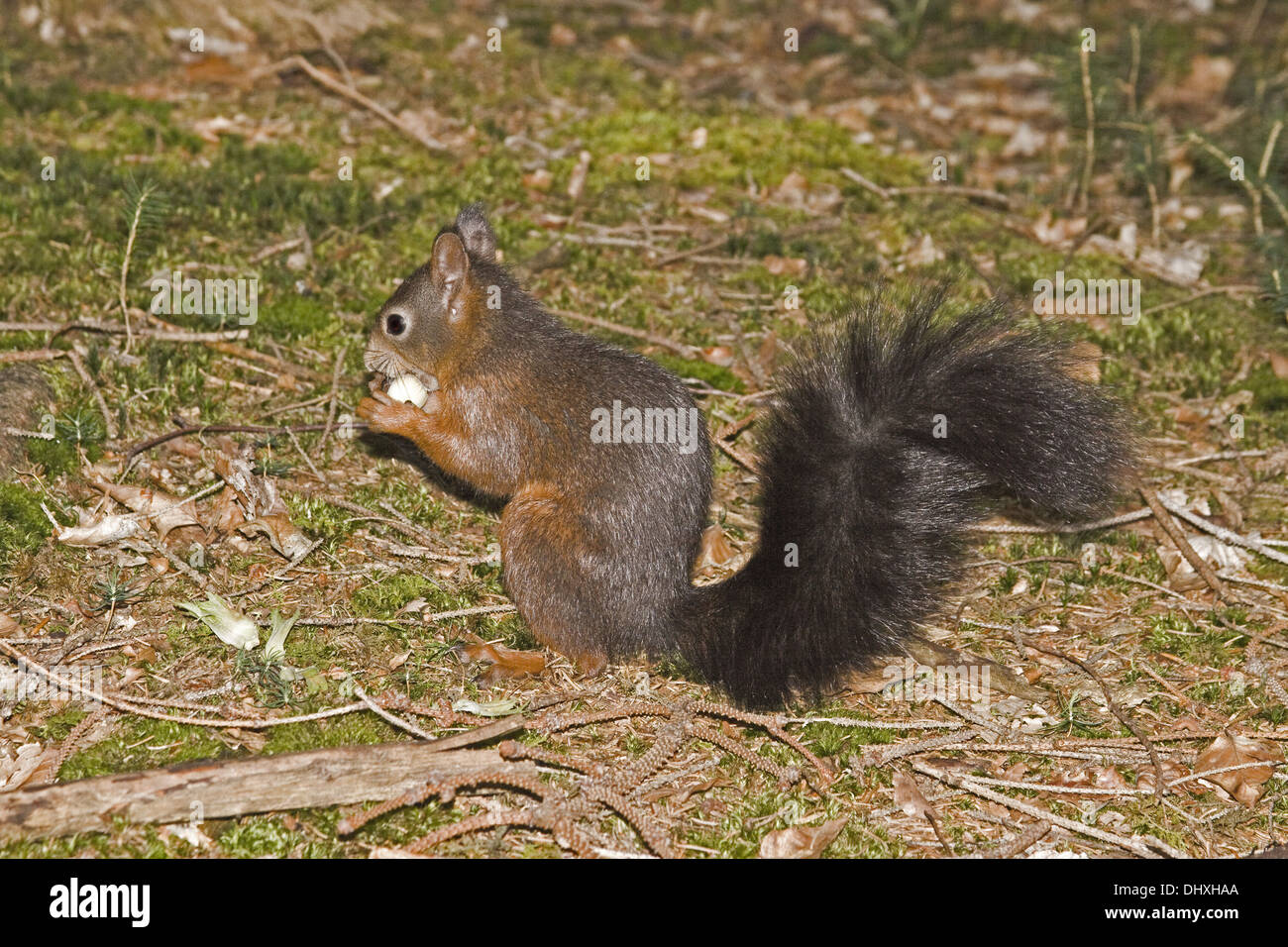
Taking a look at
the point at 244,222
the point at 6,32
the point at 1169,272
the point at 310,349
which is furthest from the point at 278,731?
the point at 6,32

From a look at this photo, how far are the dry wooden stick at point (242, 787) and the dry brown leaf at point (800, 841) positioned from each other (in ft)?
2.24

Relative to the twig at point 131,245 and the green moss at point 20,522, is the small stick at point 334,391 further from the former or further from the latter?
the green moss at point 20,522

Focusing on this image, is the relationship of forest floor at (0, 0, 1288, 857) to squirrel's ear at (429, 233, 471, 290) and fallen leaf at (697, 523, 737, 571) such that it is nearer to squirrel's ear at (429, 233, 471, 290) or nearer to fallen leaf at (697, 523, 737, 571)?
fallen leaf at (697, 523, 737, 571)

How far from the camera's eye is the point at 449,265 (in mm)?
4703

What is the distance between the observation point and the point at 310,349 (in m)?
5.47

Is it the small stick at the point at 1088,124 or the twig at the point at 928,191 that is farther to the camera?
the twig at the point at 928,191

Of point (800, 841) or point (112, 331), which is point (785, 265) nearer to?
point (112, 331)

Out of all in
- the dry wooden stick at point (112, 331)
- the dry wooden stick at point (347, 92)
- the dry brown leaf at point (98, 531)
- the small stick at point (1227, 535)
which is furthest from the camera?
the dry wooden stick at point (347, 92)

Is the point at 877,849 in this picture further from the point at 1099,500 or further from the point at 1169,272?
the point at 1169,272

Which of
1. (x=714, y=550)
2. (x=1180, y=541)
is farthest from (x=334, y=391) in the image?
(x=1180, y=541)

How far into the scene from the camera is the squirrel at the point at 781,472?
395cm

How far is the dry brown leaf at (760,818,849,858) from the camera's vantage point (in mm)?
3469

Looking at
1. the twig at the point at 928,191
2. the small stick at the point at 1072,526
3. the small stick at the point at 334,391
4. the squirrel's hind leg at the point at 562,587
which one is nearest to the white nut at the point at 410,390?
the small stick at the point at 334,391
